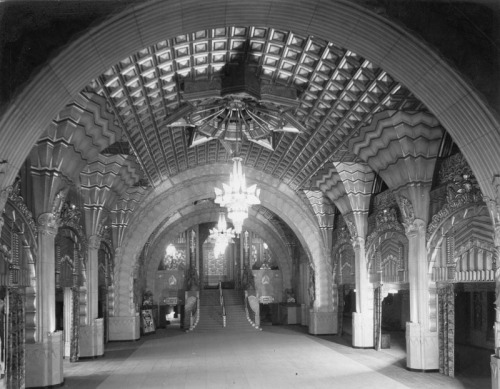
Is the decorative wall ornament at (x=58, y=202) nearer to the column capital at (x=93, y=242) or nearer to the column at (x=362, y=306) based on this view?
the column capital at (x=93, y=242)

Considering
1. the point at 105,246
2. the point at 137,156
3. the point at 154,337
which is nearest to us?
the point at 137,156

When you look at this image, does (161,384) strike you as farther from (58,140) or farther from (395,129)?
(395,129)

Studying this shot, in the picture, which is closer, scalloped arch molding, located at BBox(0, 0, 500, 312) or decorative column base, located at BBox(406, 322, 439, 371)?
scalloped arch molding, located at BBox(0, 0, 500, 312)

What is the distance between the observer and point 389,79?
12.6 metres

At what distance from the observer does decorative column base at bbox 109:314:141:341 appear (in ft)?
76.6

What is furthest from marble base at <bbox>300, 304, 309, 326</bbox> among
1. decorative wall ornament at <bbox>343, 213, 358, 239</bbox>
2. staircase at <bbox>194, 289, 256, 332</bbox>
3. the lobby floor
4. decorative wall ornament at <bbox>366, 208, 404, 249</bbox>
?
decorative wall ornament at <bbox>366, 208, 404, 249</bbox>

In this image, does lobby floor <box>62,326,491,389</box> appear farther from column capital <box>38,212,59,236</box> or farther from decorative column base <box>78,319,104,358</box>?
column capital <box>38,212,59,236</box>

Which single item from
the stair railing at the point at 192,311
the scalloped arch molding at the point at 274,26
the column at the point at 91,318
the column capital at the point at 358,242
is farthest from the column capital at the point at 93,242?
the stair railing at the point at 192,311

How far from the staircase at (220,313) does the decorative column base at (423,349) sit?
13.4m

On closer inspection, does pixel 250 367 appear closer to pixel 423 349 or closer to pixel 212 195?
pixel 423 349

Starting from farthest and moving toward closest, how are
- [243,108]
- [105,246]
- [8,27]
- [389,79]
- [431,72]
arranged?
[105,246], [243,108], [389,79], [431,72], [8,27]

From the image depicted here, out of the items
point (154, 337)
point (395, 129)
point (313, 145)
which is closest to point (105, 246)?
point (154, 337)

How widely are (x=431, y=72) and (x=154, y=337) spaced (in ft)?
62.1

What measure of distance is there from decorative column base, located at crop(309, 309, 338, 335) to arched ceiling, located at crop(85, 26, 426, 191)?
8.05 metres
